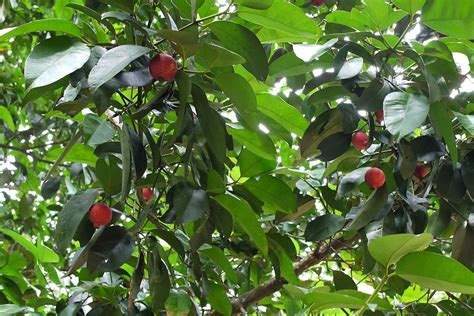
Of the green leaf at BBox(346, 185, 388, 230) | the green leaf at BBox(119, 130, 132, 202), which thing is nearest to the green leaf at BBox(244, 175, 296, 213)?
the green leaf at BBox(346, 185, 388, 230)

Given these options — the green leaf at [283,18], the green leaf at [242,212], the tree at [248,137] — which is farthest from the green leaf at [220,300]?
the green leaf at [283,18]

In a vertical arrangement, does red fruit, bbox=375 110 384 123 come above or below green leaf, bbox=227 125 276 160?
above

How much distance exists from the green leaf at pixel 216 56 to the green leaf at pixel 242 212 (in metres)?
0.20

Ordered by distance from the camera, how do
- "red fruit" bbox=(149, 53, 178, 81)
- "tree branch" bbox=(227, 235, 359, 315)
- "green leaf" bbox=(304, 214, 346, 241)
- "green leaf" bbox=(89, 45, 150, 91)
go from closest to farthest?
"green leaf" bbox=(89, 45, 150, 91) < "red fruit" bbox=(149, 53, 178, 81) < "green leaf" bbox=(304, 214, 346, 241) < "tree branch" bbox=(227, 235, 359, 315)

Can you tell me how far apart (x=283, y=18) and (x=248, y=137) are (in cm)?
26

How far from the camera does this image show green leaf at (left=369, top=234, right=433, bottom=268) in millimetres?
750

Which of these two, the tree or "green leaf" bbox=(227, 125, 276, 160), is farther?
"green leaf" bbox=(227, 125, 276, 160)

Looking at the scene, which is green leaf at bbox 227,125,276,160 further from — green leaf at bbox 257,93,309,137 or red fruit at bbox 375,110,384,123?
red fruit at bbox 375,110,384,123

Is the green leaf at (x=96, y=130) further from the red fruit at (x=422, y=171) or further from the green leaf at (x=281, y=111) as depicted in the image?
the red fruit at (x=422, y=171)

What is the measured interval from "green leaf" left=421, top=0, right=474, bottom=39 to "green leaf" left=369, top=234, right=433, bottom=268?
0.32 metres

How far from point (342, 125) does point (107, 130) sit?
1.18ft

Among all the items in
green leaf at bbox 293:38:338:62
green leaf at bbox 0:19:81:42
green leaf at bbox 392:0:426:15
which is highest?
green leaf at bbox 0:19:81:42

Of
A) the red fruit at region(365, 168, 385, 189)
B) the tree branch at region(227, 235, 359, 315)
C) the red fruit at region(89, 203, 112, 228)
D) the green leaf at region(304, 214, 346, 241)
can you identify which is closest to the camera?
the red fruit at region(89, 203, 112, 228)

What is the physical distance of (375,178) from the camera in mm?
959
